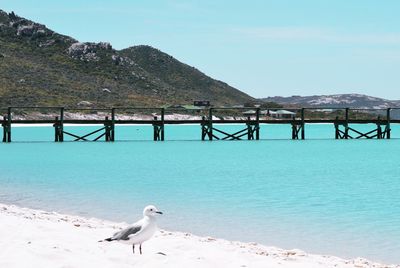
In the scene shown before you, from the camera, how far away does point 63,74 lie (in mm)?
141250

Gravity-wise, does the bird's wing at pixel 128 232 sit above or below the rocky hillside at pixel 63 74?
below

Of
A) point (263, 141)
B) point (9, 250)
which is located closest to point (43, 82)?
point (263, 141)

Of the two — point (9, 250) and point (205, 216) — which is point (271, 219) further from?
point (9, 250)

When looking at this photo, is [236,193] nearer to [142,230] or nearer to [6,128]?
[142,230]

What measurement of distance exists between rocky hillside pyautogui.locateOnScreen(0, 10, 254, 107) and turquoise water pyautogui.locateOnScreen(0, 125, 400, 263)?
69.8 meters

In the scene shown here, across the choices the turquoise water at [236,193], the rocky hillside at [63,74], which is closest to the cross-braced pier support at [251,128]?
the turquoise water at [236,193]

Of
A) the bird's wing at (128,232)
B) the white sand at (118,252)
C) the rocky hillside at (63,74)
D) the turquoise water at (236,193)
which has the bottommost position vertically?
the turquoise water at (236,193)

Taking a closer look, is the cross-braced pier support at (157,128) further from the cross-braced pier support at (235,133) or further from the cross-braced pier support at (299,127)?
the cross-braced pier support at (299,127)

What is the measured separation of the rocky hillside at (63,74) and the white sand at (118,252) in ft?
320

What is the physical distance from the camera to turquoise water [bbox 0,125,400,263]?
1744 centimetres

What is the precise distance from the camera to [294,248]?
15.2 meters

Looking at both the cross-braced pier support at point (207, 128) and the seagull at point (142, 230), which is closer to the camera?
the seagull at point (142, 230)

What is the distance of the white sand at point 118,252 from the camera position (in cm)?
1060

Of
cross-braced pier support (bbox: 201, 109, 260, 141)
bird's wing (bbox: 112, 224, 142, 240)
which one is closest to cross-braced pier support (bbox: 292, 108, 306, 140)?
cross-braced pier support (bbox: 201, 109, 260, 141)
